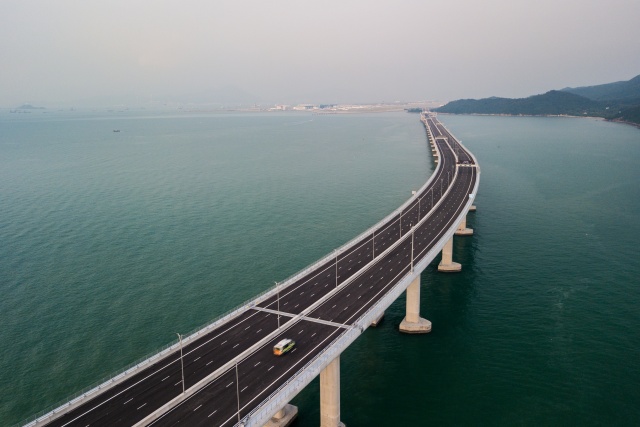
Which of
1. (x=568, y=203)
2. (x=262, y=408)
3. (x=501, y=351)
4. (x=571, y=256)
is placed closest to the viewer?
(x=262, y=408)

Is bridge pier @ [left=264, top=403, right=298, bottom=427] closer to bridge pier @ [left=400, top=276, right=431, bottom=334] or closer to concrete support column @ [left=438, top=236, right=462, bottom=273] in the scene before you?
bridge pier @ [left=400, top=276, right=431, bottom=334]

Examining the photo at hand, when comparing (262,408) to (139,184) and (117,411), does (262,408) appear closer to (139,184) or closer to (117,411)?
(117,411)

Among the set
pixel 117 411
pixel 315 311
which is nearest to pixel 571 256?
pixel 315 311

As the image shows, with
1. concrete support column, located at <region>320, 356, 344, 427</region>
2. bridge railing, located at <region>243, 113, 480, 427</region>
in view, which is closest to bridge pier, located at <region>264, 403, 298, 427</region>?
concrete support column, located at <region>320, 356, 344, 427</region>

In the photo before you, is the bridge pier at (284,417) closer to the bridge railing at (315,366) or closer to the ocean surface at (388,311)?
the ocean surface at (388,311)

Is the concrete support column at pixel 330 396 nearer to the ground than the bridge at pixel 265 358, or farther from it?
nearer to the ground

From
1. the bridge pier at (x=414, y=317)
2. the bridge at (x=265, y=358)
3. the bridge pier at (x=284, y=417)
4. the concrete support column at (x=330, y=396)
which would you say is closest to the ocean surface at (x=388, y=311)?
the bridge pier at (x=284, y=417)
